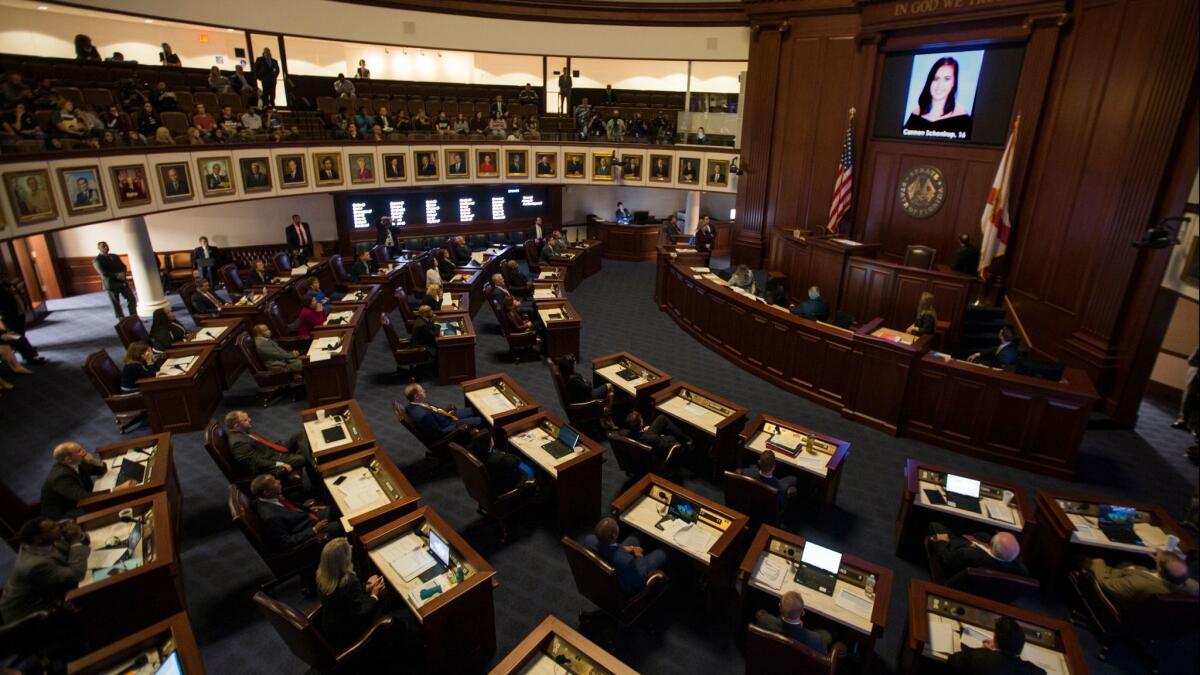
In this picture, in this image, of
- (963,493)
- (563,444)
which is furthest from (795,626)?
(563,444)

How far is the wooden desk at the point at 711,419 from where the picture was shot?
6.87 meters

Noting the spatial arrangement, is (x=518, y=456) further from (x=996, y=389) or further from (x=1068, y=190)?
(x=1068, y=190)

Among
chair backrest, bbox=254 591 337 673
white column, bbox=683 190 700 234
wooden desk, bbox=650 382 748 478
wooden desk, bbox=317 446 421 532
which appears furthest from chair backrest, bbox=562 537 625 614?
white column, bbox=683 190 700 234

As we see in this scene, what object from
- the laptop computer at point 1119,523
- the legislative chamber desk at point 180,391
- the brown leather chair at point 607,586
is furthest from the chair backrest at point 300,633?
the laptop computer at point 1119,523

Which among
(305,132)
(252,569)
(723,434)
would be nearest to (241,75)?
(305,132)

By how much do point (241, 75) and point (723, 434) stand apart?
1383 centimetres

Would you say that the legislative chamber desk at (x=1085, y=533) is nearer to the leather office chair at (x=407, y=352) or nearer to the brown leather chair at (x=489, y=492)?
the brown leather chair at (x=489, y=492)

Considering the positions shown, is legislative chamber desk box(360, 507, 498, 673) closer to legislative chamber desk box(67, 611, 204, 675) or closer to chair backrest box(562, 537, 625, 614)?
chair backrest box(562, 537, 625, 614)

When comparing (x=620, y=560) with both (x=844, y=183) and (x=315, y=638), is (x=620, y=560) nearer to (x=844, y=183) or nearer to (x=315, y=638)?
(x=315, y=638)

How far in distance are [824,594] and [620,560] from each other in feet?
5.20

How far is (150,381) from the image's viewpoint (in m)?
7.77

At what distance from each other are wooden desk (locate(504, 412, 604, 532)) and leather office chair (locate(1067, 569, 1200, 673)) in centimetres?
440

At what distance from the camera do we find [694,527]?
5.23 m

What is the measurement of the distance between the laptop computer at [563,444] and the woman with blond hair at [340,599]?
2.32 m
